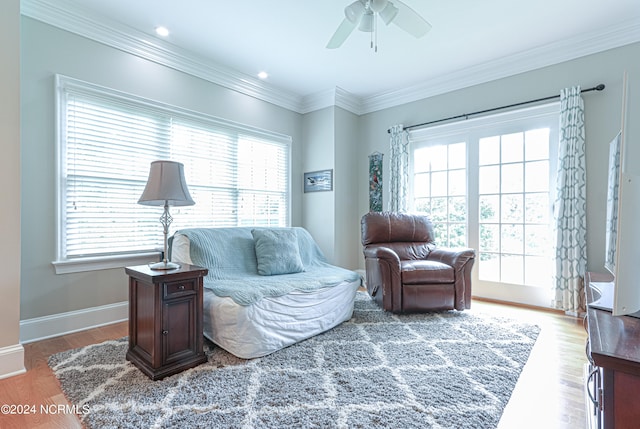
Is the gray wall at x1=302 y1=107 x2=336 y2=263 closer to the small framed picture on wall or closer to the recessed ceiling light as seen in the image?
the small framed picture on wall

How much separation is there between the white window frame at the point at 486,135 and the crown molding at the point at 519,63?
452mm

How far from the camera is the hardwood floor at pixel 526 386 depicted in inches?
60.8

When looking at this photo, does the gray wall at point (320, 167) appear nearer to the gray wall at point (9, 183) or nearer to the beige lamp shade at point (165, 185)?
the beige lamp shade at point (165, 185)

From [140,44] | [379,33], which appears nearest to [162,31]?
[140,44]

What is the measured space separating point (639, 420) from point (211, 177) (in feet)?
12.1

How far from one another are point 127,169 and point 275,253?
1.62 metres

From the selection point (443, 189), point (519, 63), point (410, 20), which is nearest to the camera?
point (410, 20)

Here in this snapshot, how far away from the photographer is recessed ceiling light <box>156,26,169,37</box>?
2.94 meters

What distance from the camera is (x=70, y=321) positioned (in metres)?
2.69

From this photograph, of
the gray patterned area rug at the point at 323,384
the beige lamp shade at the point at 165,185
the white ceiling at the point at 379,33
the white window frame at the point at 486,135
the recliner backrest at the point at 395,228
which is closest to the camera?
the gray patterned area rug at the point at 323,384

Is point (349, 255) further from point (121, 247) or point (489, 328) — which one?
point (121, 247)

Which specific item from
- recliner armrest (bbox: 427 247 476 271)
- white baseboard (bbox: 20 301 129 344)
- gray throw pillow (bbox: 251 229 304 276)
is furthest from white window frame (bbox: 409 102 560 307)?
white baseboard (bbox: 20 301 129 344)

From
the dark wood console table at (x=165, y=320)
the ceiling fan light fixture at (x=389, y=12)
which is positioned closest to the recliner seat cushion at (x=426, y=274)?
the dark wood console table at (x=165, y=320)

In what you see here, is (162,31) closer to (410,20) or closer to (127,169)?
(127,169)
